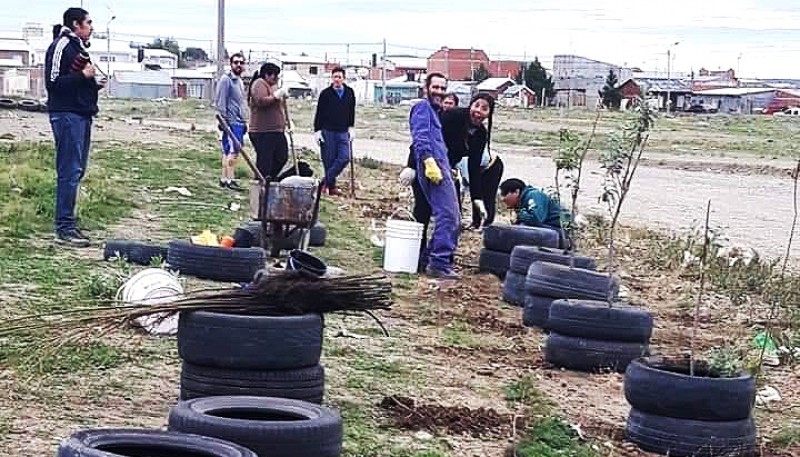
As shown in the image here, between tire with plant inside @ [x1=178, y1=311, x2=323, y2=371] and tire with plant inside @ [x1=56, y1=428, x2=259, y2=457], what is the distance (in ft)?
4.64

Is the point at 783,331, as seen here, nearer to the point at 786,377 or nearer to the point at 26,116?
the point at 786,377

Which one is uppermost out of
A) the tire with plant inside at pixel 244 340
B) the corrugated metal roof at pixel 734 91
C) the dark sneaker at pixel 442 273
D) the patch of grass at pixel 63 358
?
the corrugated metal roof at pixel 734 91

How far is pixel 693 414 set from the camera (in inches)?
297

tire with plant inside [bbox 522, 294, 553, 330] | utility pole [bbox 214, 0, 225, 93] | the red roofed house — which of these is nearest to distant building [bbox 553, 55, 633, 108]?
the red roofed house

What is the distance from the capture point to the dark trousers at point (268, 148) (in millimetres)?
17250

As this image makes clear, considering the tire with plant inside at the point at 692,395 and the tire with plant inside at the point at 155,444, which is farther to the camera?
the tire with plant inside at the point at 692,395

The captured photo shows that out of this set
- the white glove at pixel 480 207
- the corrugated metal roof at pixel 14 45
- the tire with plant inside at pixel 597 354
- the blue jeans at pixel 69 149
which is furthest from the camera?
the corrugated metal roof at pixel 14 45

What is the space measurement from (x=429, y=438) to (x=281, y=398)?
94 centimetres

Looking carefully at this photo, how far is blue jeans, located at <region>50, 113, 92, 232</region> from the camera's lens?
39.9 ft

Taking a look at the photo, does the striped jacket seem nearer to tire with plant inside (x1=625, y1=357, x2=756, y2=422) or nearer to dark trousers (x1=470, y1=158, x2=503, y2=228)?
dark trousers (x1=470, y1=158, x2=503, y2=228)

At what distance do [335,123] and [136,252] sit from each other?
803cm

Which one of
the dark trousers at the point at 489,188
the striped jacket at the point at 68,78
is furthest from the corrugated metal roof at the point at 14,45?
the striped jacket at the point at 68,78

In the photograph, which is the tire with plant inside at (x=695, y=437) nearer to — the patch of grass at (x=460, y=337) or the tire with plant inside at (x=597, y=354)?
the tire with plant inside at (x=597, y=354)

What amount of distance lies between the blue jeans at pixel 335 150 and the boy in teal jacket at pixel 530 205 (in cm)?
556
